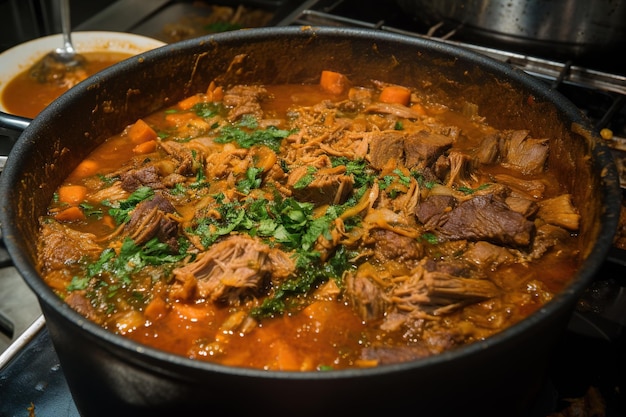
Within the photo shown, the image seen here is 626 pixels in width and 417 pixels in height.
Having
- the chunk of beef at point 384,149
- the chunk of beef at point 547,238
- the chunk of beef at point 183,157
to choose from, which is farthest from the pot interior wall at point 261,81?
the chunk of beef at point 384,149

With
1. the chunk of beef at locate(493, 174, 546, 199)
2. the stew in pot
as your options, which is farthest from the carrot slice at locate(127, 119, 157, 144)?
the chunk of beef at locate(493, 174, 546, 199)

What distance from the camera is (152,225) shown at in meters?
2.30

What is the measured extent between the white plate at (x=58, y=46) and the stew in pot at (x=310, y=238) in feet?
4.67

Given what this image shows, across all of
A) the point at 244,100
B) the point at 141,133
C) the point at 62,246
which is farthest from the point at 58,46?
the point at 62,246

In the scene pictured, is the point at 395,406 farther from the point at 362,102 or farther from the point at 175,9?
the point at 175,9

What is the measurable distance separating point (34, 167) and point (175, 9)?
160 inches

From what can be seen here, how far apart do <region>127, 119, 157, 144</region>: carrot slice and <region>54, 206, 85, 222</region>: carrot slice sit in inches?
25.7

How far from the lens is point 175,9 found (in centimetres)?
599

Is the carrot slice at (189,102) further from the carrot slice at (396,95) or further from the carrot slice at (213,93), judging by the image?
the carrot slice at (396,95)

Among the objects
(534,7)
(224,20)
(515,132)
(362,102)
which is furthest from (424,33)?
(224,20)

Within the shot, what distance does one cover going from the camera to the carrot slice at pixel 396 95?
3416mm

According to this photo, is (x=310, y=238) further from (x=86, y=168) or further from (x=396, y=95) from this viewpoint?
(x=396, y=95)

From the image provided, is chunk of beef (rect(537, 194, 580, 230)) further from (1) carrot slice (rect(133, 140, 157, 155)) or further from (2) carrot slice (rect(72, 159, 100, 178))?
(2) carrot slice (rect(72, 159, 100, 178))

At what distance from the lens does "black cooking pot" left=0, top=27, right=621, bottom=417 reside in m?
1.52
